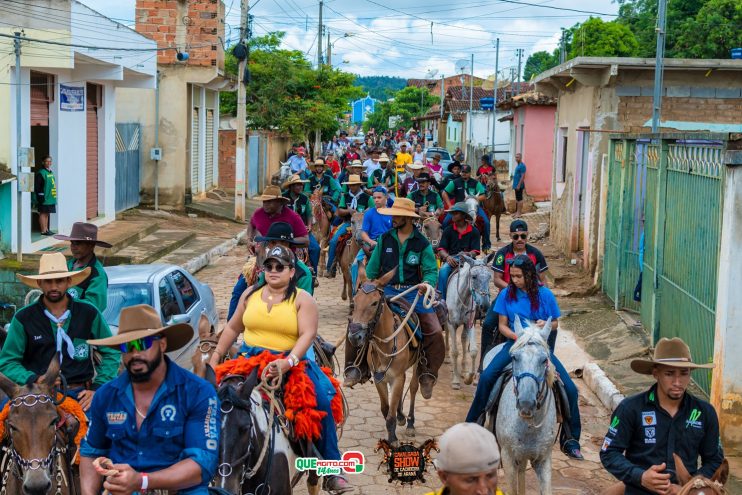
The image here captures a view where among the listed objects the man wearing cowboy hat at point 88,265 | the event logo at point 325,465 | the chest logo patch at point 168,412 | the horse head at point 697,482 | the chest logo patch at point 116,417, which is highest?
the man wearing cowboy hat at point 88,265

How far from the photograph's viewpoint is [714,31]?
144 feet

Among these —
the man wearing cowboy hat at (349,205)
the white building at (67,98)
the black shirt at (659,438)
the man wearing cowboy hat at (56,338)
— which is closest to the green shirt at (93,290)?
the man wearing cowboy hat at (56,338)

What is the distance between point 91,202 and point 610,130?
13004 mm

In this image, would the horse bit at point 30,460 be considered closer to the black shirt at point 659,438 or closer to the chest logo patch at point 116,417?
the chest logo patch at point 116,417

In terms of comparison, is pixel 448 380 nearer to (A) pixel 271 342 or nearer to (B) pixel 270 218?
(B) pixel 270 218

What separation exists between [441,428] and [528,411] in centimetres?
379

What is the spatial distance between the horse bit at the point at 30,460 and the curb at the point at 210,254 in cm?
1460

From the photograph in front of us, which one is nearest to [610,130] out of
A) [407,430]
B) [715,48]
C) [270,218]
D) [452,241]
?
[452,241]

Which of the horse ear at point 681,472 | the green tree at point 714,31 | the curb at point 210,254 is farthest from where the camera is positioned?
the green tree at point 714,31

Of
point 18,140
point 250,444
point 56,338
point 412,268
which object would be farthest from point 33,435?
point 18,140

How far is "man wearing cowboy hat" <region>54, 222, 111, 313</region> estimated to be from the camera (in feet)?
26.5

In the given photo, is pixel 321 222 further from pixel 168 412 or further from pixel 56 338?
pixel 168 412

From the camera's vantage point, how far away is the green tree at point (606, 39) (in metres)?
51.0

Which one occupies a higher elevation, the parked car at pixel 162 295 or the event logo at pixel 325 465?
the parked car at pixel 162 295
